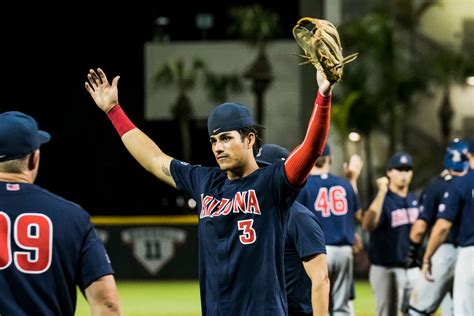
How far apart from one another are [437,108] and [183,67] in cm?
1626

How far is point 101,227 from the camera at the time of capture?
72.8 feet

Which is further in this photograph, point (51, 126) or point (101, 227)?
point (51, 126)

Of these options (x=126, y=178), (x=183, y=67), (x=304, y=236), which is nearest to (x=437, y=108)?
(x=183, y=67)

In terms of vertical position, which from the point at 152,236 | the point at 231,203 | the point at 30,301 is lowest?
the point at 152,236

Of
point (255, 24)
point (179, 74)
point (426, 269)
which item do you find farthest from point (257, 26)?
point (426, 269)

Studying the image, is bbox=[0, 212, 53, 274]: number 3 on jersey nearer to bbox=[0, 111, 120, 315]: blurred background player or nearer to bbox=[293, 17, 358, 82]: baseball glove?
bbox=[0, 111, 120, 315]: blurred background player

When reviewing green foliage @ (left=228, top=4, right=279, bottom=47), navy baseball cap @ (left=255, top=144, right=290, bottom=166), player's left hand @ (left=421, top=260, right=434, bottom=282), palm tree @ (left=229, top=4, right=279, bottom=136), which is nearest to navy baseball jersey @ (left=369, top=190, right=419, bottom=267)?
player's left hand @ (left=421, top=260, right=434, bottom=282)

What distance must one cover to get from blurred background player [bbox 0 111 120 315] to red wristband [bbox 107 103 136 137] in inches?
60.2

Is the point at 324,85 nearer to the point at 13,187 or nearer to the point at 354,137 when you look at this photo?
the point at 13,187

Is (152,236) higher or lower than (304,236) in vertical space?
lower

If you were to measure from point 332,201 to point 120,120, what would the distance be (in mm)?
4904

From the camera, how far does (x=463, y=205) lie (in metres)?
9.58

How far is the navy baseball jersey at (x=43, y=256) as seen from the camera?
172 inches

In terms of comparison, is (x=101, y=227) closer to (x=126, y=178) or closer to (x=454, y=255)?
(x=454, y=255)
